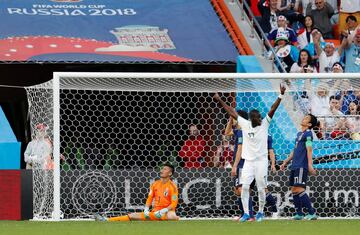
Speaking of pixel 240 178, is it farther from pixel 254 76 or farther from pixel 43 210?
pixel 43 210

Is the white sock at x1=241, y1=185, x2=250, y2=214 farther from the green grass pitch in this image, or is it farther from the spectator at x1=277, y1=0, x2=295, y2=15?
the spectator at x1=277, y1=0, x2=295, y2=15

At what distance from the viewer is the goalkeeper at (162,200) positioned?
17.4m

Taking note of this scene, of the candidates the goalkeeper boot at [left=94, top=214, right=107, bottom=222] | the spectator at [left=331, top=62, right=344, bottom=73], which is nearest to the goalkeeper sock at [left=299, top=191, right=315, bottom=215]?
the goalkeeper boot at [left=94, top=214, right=107, bottom=222]

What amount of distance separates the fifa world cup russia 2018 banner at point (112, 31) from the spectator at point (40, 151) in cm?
310

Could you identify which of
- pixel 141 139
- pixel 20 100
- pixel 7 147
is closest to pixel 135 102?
pixel 141 139

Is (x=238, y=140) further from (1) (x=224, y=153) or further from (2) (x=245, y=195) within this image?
(1) (x=224, y=153)

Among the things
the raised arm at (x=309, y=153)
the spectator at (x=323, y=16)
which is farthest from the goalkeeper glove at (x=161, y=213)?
the spectator at (x=323, y=16)

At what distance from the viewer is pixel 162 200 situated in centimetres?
1756

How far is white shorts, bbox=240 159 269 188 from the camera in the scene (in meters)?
16.7

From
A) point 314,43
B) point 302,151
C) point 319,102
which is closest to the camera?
point 302,151

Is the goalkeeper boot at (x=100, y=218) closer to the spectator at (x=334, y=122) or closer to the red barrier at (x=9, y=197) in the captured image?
the red barrier at (x=9, y=197)

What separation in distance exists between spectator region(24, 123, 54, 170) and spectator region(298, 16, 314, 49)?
6379 mm

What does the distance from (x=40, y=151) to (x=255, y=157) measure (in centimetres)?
359

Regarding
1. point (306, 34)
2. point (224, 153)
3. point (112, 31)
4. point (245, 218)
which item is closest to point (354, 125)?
point (224, 153)
